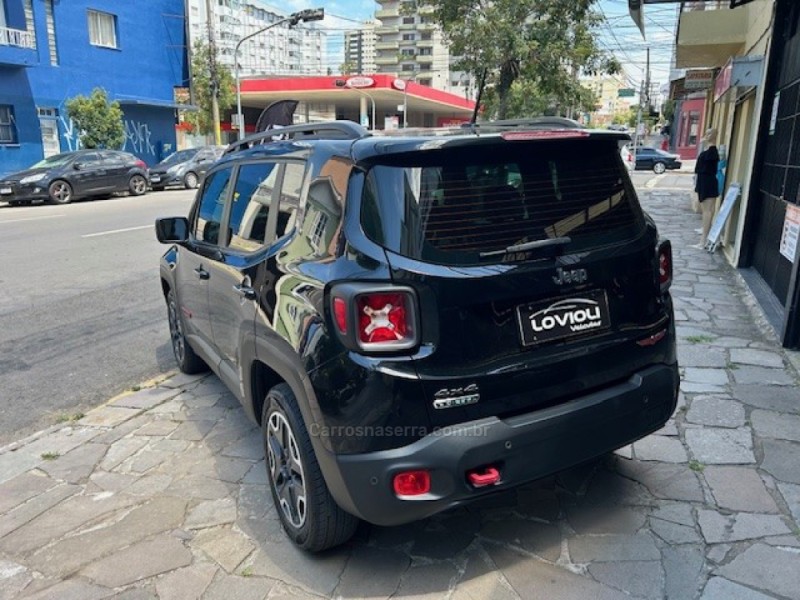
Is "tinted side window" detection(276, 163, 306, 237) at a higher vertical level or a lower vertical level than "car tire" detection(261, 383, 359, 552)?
higher

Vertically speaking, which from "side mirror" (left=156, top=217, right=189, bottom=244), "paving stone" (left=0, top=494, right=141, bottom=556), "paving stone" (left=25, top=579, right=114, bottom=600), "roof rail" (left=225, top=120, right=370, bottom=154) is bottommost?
"paving stone" (left=0, top=494, right=141, bottom=556)

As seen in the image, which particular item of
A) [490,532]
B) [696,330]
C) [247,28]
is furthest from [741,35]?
[247,28]

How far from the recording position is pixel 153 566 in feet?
9.23

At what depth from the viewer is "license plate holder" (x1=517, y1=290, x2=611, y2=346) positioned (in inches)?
99.7

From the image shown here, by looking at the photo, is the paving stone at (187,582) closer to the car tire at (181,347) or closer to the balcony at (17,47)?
the car tire at (181,347)

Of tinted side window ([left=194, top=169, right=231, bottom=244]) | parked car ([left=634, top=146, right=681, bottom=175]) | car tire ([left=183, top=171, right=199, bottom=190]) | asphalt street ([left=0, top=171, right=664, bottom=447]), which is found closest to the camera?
tinted side window ([left=194, top=169, right=231, bottom=244])

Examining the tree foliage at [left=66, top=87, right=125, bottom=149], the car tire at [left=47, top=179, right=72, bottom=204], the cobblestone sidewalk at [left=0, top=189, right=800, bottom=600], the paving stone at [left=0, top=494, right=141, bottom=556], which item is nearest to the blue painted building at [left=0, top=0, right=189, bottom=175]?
the tree foliage at [left=66, top=87, right=125, bottom=149]

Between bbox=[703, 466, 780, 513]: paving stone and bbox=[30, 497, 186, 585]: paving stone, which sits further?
bbox=[703, 466, 780, 513]: paving stone

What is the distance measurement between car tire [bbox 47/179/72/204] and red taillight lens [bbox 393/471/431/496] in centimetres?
1905

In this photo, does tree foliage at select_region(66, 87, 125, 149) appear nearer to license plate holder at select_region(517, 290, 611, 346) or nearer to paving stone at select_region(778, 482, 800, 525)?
license plate holder at select_region(517, 290, 611, 346)

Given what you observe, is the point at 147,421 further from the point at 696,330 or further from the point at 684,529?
the point at 696,330

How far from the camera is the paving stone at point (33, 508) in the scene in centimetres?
322

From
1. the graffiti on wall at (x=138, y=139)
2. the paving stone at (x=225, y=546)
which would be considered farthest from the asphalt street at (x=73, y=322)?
the graffiti on wall at (x=138, y=139)

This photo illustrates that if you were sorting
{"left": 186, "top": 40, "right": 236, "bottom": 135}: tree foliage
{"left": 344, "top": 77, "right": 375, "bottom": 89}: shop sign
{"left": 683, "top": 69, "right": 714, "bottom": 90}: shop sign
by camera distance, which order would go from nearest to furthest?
{"left": 683, "top": 69, "right": 714, "bottom": 90}: shop sign, {"left": 344, "top": 77, "right": 375, "bottom": 89}: shop sign, {"left": 186, "top": 40, "right": 236, "bottom": 135}: tree foliage
